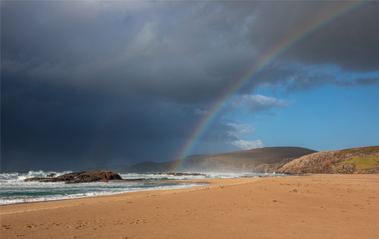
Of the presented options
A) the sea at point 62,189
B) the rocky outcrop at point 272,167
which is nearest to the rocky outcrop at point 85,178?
the sea at point 62,189

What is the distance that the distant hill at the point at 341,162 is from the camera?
168 feet

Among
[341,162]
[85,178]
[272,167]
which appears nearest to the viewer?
[85,178]

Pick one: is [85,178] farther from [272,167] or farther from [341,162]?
[272,167]

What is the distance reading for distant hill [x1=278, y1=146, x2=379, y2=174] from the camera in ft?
168

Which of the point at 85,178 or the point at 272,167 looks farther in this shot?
the point at 272,167

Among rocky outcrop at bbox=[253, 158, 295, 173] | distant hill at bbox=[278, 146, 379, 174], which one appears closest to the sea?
distant hill at bbox=[278, 146, 379, 174]

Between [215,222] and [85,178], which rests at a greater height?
[85,178]

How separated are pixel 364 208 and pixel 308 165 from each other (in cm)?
6988

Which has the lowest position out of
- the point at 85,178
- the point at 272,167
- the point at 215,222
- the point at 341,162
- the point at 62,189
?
the point at 272,167

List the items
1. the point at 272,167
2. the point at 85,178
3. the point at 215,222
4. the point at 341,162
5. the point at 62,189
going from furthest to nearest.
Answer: the point at 272,167, the point at 341,162, the point at 85,178, the point at 62,189, the point at 215,222

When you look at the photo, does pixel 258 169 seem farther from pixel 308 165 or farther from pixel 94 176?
pixel 94 176

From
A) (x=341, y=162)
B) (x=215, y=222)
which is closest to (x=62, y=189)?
(x=215, y=222)

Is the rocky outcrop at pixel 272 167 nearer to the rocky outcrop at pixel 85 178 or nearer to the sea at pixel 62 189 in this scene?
the rocky outcrop at pixel 85 178

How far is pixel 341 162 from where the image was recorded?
200ft
